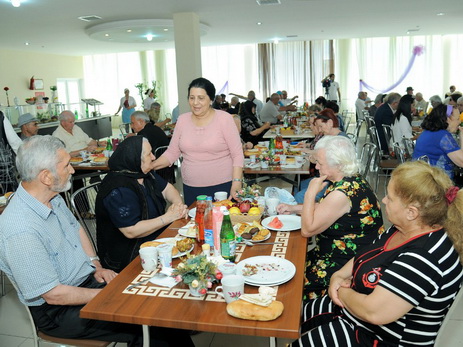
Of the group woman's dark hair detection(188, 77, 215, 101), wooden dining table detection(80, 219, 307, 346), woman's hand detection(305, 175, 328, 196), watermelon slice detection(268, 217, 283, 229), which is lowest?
wooden dining table detection(80, 219, 307, 346)

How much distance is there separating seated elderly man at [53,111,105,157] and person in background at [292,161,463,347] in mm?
4376

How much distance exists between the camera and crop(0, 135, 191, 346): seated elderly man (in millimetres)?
1641

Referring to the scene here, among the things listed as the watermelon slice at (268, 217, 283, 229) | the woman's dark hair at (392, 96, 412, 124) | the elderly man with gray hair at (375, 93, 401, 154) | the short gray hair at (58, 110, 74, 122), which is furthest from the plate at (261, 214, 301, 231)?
the elderly man with gray hair at (375, 93, 401, 154)

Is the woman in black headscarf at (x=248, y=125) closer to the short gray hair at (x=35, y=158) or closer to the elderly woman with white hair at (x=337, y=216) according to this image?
the elderly woman with white hair at (x=337, y=216)

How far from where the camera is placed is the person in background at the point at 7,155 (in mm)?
4477

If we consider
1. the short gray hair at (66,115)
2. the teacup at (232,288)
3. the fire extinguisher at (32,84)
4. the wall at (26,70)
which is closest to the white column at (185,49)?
the short gray hair at (66,115)

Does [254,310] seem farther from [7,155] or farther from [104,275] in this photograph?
[7,155]

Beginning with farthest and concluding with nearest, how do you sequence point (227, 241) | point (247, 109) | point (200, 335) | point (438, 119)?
point (247, 109) → point (438, 119) → point (200, 335) → point (227, 241)

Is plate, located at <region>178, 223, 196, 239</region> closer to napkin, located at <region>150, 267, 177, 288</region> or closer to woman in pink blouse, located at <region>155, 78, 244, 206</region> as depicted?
napkin, located at <region>150, 267, 177, 288</region>

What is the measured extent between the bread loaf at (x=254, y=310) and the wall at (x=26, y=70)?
41.6ft

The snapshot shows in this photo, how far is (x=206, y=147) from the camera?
3.02m

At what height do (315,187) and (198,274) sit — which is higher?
(315,187)

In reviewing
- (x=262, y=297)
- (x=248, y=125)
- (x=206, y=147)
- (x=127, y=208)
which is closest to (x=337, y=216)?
(x=262, y=297)

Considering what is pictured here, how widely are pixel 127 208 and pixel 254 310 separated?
1.03 m
